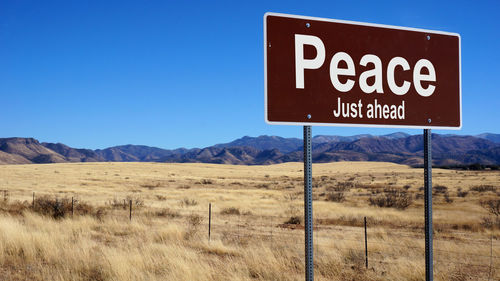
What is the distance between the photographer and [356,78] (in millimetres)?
3867

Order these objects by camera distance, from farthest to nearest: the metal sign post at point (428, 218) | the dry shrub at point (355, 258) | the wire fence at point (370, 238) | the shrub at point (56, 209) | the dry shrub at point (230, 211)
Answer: the dry shrub at point (230, 211), the shrub at point (56, 209), the wire fence at point (370, 238), the dry shrub at point (355, 258), the metal sign post at point (428, 218)

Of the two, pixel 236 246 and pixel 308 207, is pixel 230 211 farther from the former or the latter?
pixel 308 207

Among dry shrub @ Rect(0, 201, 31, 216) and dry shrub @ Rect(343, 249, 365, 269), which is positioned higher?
dry shrub @ Rect(0, 201, 31, 216)

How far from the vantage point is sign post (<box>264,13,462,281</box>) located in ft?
11.6

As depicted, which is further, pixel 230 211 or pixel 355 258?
pixel 230 211

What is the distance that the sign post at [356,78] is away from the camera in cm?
354

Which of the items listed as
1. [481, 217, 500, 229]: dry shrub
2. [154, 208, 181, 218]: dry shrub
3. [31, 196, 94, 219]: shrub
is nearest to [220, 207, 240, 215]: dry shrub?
[154, 208, 181, 218]: dry shrub

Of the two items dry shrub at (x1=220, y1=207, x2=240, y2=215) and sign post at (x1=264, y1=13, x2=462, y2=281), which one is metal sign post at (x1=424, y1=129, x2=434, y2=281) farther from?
dry shrub at (x1=220, y1=207, x2=240, y2=215)

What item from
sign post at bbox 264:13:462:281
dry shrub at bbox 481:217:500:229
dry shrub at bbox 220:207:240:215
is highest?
sign post at bbox 264:13:462:281

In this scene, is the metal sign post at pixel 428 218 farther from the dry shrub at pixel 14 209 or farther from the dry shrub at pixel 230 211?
the dry shrub at pixel 230 211

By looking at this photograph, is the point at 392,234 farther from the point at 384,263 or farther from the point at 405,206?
the point at 405,206

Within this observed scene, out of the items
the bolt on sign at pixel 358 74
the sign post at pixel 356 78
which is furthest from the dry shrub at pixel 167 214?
the bolt on sign at pixel 358 74

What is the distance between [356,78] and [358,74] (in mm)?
48

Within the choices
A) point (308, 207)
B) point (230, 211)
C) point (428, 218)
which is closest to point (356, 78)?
point (308, 207)
